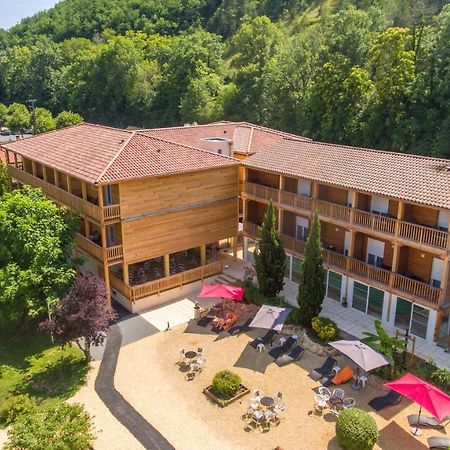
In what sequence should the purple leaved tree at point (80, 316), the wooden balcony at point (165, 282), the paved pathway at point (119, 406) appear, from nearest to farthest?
1. the paved pathway at point (119, 406)
2. the purple leaved tree at point (80, 316)
3. the wooden balcony at point (165, 282)

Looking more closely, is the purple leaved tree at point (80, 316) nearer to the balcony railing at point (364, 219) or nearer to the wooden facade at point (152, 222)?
the wooden facade at point (152, 222)

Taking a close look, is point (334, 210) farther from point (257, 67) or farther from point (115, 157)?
point (257, 67)

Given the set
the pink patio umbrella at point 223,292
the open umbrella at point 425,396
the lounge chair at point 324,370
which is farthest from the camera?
the pink patio umbrella at point 223,292

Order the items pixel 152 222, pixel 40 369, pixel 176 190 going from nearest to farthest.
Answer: pixel 40 369
pixel 152 222
pixel 176 190

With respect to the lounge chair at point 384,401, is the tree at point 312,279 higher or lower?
higher

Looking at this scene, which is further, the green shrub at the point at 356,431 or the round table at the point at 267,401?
the round table at the point at 267,401

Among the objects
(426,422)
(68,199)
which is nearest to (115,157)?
(68,199)

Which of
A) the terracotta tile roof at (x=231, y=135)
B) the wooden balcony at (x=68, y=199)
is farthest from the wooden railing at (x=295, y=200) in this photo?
the wooden balcony at (x=68, y=199)
